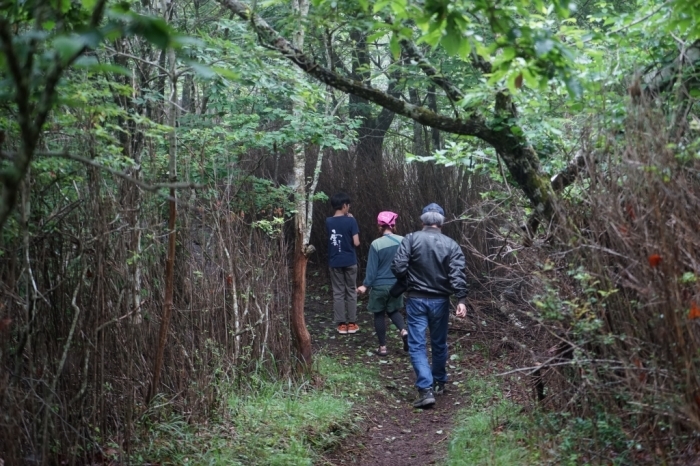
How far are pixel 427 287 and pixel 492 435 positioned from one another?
1954mm

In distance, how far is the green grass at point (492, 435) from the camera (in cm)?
450

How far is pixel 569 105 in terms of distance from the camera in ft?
15.1

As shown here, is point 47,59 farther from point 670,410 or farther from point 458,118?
point 458,118

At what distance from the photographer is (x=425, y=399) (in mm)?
6699

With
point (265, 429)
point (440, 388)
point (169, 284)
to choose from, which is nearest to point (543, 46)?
point (169, 284)

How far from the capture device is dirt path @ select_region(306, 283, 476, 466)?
5.47 meters

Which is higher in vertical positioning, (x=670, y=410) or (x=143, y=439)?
(x=670, y=410)

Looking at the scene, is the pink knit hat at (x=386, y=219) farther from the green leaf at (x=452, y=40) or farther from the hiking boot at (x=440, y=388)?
the green leaf at (x=452, y=40)

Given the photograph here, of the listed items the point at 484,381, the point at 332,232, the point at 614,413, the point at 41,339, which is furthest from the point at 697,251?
the point at 332,232

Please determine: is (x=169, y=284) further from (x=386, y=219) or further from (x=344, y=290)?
(x=344, y=290)

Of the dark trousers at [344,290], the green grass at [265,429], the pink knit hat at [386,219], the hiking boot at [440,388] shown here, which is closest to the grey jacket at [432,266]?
the hiking boot at [440,388]

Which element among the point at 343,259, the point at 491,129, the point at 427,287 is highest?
the point at 491,129

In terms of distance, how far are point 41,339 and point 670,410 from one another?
3.19m

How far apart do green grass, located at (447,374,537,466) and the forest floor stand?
0.09m
